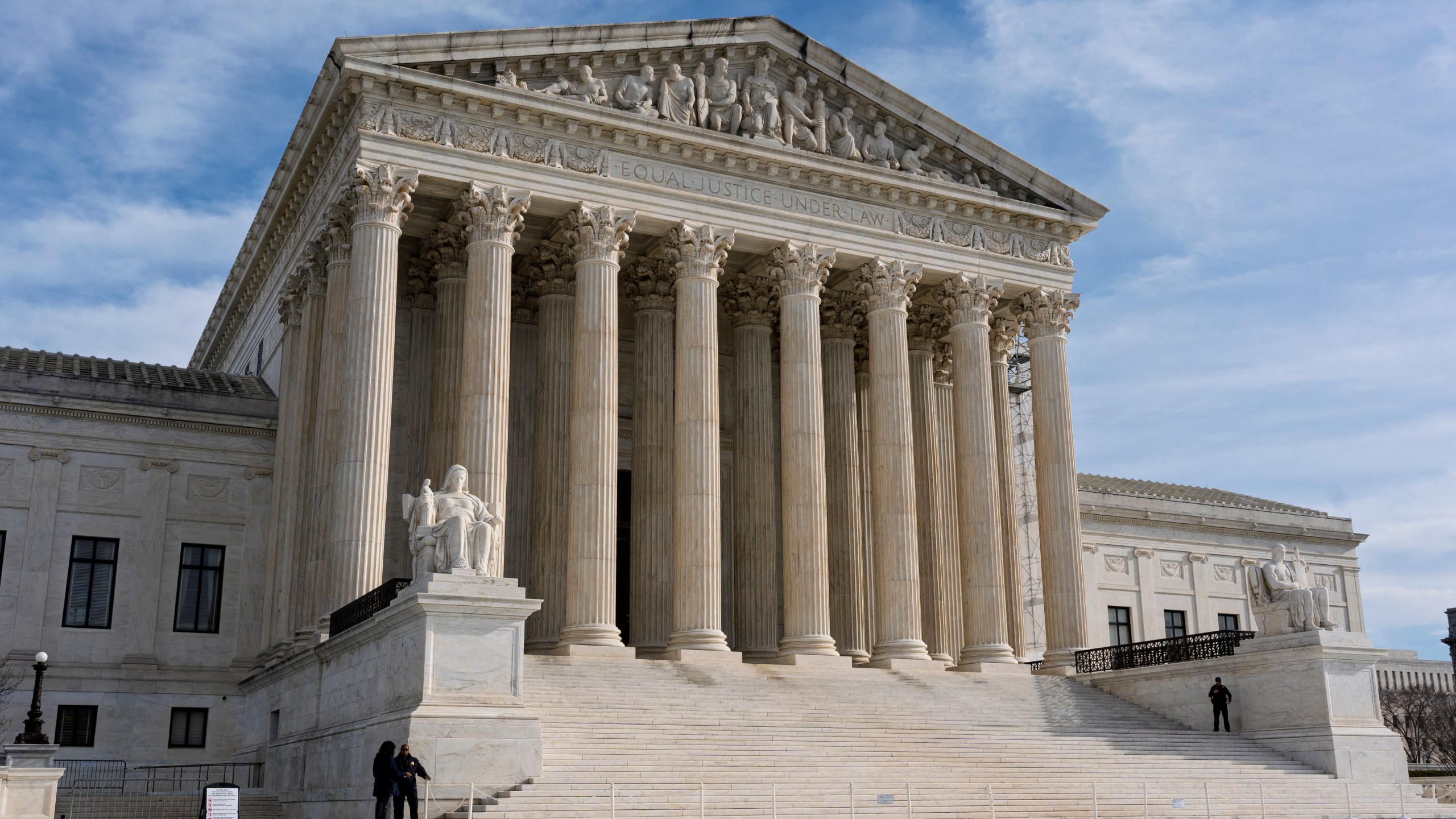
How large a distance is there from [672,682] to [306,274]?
16839mm

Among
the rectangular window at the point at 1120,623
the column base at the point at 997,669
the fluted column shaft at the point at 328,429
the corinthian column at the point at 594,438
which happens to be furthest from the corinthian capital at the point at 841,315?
the rectangular window at the point at 1120,623

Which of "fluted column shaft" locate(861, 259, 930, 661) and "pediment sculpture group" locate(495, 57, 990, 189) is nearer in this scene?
"pediment sculpture group" locate(495, 57, 990, 189)

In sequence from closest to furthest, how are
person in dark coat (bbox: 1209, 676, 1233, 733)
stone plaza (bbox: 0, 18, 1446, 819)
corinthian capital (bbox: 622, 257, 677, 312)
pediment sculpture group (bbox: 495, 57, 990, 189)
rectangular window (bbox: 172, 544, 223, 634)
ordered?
stone plaza (bbox: 0, 18, 1446, 819), person in dark coat (bbox: 1209, 676, 1233, 733), pediment sculpture group (bbox: 495, 57, 990, 189), rectangular window (bbox: 172, 544, 223, 634), corinthian capital (bbox: 622, 257, 677, 312)

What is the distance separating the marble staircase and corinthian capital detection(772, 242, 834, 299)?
1102 centimetres

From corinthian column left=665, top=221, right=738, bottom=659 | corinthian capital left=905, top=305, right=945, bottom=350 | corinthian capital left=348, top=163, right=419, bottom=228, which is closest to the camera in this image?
corinthian capital left=348, top=163, right=419, bottom=228

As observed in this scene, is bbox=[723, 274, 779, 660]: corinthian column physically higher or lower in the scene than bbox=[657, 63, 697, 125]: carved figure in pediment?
lower

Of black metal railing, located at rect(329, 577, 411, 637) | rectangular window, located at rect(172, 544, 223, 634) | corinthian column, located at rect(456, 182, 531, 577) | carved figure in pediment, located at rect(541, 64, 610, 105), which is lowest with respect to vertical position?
black metal railing, located at rect(329, 577, 411, 637)

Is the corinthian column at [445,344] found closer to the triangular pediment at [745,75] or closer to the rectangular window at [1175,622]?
the triangular pediment at [745,75]

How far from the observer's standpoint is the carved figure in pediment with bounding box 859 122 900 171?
41.4m

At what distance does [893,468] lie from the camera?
3934 cm

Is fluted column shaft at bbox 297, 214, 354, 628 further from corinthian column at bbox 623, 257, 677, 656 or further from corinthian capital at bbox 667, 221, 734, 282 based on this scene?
corinthian column at bbox 623, 257, 677, 656

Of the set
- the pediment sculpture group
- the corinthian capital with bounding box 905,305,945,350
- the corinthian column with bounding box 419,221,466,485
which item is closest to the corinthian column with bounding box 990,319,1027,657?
the corinthian capital with bounding box 905,305,945,350

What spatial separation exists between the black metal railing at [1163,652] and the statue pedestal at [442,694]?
19696 millimetres

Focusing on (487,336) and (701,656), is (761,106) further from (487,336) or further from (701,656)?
(701,656)
